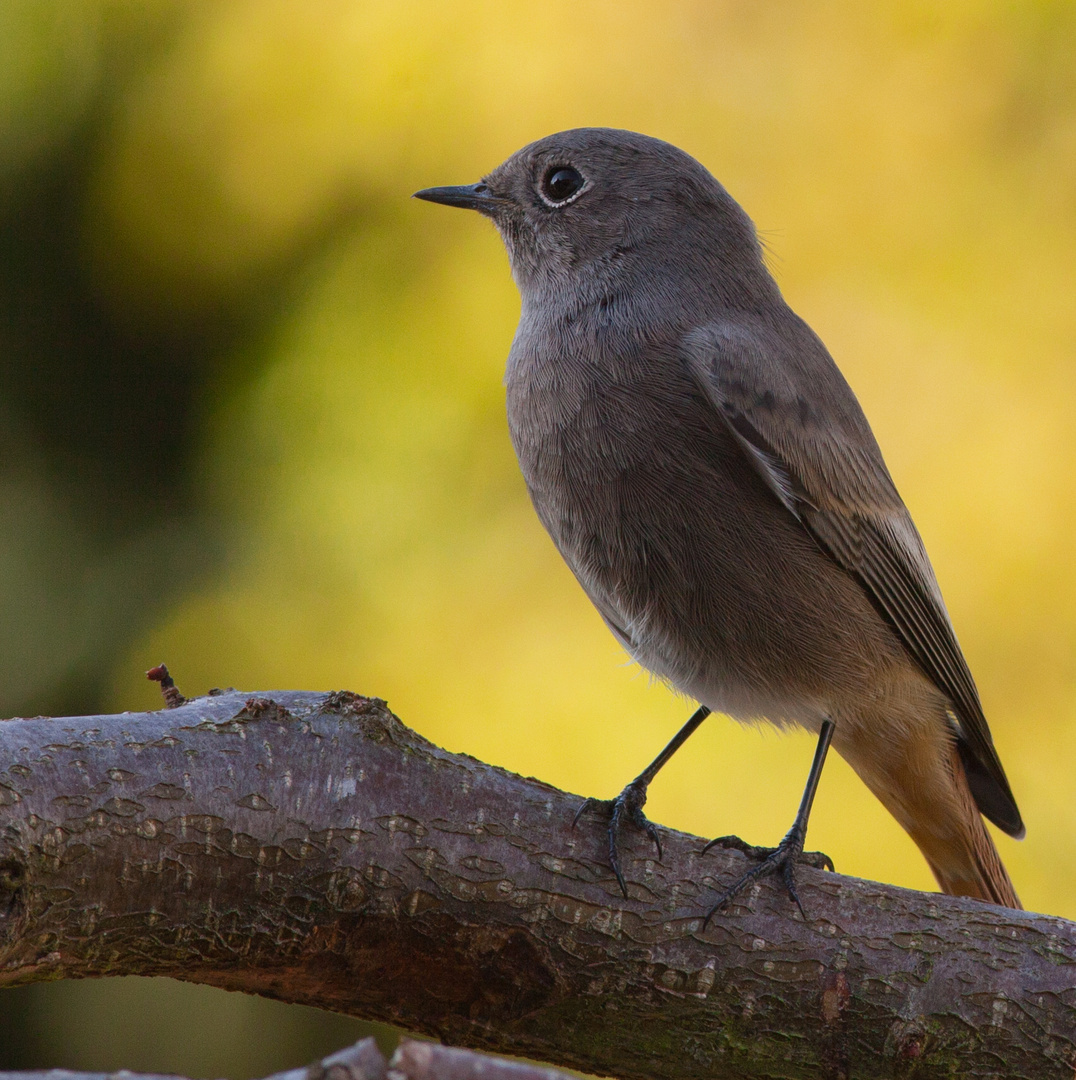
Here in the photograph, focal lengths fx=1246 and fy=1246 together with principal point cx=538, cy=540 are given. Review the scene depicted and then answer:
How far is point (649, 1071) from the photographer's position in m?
2.73

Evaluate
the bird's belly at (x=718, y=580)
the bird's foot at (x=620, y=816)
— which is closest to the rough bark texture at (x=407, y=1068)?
the bird's foot at (x=620, y=816)

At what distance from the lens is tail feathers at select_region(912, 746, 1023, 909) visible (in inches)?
155

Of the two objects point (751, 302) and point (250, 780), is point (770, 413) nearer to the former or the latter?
point (751, 302)

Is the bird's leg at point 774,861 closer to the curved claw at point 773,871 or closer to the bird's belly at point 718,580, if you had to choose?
the curved claw at point 773,871

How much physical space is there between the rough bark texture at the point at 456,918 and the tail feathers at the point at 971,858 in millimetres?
1091

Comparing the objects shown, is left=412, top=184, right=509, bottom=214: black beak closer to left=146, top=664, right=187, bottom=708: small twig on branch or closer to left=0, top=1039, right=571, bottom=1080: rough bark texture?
left=146, top=664, right=187, bottom=708: small twig on branch

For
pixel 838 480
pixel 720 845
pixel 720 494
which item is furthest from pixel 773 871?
pixel 838 480

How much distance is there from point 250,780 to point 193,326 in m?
3.04

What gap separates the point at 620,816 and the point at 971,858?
1716 mm

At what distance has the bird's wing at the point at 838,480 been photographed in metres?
3.37

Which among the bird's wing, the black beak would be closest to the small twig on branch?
the bird's wing

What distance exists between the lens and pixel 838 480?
3.60 meters

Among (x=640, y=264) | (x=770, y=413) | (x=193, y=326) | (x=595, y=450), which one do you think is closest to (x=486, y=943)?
(x=595, y=450)

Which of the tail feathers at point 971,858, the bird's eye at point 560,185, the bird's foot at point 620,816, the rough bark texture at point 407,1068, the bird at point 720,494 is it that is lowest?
the rough bark texture at point 407,1068
